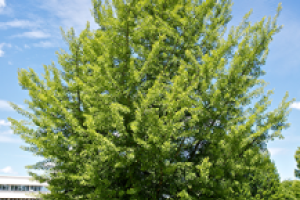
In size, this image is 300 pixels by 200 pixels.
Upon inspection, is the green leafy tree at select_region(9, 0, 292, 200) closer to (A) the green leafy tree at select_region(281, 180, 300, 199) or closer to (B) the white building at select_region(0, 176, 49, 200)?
(A) the green leafy tree at select_region(281, 180, 300, 199)

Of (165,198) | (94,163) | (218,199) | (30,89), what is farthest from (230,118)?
(30,89)

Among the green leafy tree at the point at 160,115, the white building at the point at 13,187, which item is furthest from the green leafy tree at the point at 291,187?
the white building at the point at 13,187

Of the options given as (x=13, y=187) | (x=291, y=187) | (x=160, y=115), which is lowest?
(x=291, y=187)

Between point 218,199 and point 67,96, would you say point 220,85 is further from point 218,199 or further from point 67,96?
point 67,96

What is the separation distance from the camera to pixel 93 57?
314 inches

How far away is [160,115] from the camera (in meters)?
6.91

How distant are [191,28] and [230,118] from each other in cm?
333

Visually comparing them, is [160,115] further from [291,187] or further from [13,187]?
[13,187]

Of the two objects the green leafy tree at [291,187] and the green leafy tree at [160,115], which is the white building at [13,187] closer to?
the green leafy tree at [291,187]

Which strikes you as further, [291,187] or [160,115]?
[291,187]

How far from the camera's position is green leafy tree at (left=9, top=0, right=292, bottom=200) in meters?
6.06

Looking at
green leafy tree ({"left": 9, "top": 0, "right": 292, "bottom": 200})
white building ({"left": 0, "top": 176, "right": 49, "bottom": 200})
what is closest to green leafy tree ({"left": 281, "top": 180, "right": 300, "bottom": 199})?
green leafy tree ({"left": 9, "top": 0, "right": 292, "bottom": 200})

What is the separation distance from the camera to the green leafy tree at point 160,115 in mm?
6059

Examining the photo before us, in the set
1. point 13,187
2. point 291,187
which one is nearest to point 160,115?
point 291,187
